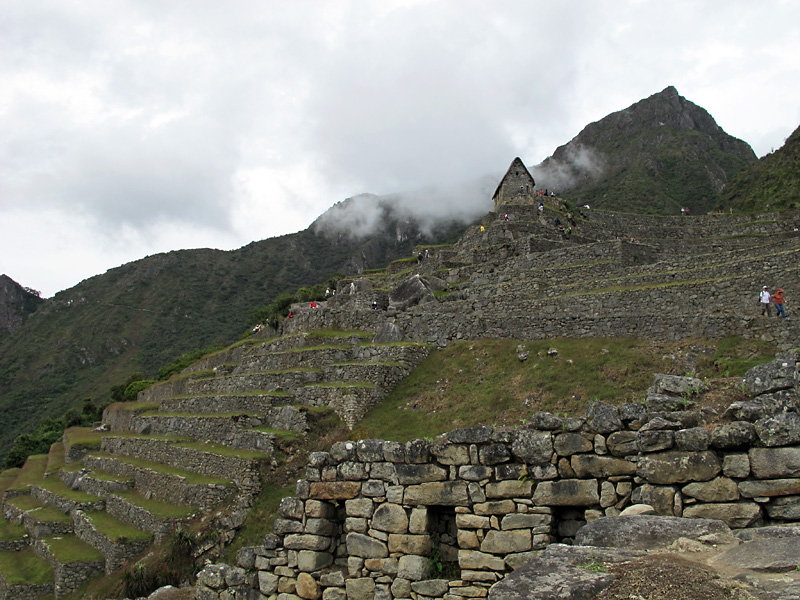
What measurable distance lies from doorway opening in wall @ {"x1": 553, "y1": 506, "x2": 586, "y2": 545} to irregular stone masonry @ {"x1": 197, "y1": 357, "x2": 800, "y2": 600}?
2 cm

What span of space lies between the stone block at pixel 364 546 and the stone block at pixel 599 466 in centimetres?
274

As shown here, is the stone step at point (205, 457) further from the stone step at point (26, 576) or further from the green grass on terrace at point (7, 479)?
the green grass on terrace at point (7, 479)

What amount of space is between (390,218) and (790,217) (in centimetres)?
A: 8467

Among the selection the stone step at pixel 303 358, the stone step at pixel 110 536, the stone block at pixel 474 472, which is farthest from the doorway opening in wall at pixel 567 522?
the stone step at pixel 303 358

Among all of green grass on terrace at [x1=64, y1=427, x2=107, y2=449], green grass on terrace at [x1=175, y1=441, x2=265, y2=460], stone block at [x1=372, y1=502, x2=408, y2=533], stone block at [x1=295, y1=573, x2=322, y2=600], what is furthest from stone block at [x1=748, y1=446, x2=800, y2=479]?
green grass on terrace at [x1=64, y1=427, x2=107, y2=449]

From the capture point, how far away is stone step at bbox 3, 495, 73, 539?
25.7 meters

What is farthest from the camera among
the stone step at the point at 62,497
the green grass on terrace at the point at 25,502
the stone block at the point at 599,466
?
the green grass on terrace at the point at 25,502

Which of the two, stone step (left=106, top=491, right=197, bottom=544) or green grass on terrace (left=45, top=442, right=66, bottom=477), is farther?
green grass on terrace (left=45, top=442, right=66, bottom=477)

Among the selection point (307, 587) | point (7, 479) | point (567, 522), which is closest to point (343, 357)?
point (307, 587)

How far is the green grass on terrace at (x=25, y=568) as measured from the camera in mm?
21828

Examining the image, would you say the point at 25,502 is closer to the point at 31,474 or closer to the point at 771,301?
the point at 31,474

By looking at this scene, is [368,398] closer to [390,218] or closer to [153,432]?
[153,432]

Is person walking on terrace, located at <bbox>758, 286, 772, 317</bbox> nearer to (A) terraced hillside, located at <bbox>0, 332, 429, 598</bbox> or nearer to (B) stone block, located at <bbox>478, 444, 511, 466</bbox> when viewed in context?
(A) terraced hillside, located at <bbox>0, 332, 429, 598</bbox>

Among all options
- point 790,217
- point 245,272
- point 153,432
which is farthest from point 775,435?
point 245,272
